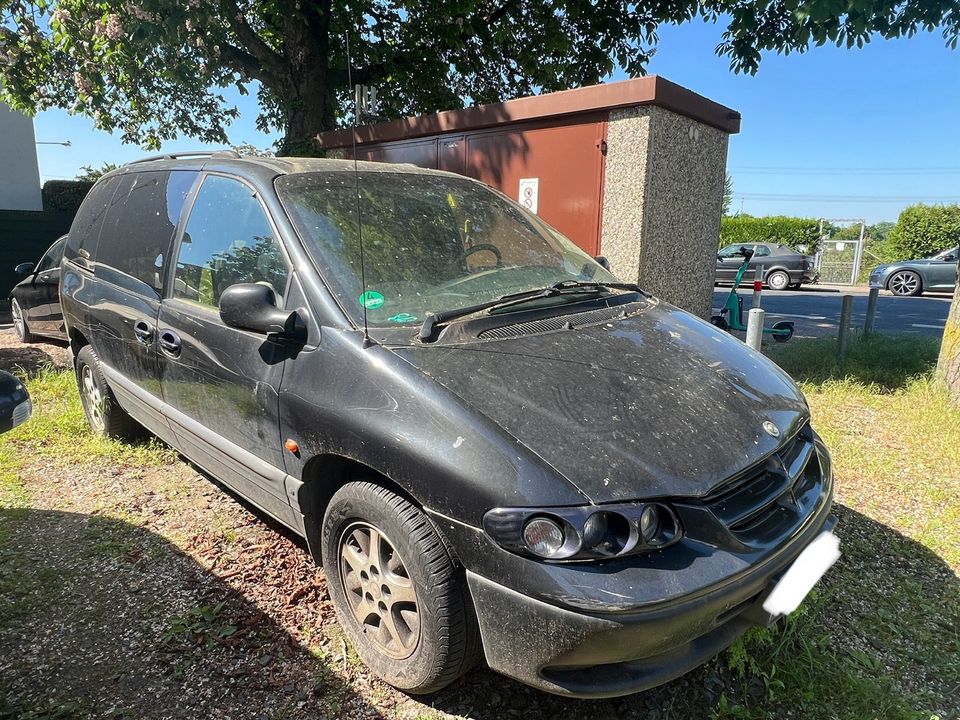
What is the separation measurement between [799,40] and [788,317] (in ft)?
24.5

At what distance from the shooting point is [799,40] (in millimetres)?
6770

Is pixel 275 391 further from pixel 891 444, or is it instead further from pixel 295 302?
pixel 891 444

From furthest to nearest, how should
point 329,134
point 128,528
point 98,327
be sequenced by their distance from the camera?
point 329,134, point 98,327, point 128,528

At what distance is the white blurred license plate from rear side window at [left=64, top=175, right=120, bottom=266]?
4.46 metres

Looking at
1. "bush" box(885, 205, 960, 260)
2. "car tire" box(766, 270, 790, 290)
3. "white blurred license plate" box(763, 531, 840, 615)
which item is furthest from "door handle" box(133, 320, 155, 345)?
"bush" box(885, 205, 960, 260)

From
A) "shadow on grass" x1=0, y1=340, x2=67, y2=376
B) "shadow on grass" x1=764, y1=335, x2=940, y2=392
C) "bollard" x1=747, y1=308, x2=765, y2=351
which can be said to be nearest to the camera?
"bollard" x1=747, y1=308, x2=765, y2=351

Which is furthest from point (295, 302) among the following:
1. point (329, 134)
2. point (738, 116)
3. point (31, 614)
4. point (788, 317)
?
point (788, 317)

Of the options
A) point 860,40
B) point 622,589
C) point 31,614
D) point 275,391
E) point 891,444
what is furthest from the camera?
point 860,40

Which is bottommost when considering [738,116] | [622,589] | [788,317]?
[788,317]

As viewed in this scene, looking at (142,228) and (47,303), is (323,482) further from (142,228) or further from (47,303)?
(47,303)

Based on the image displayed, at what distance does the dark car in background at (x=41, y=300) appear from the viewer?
7.81m

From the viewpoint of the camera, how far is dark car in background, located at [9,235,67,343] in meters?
7.81

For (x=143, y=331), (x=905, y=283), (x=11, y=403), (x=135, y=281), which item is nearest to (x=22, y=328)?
(x=135, y=281)

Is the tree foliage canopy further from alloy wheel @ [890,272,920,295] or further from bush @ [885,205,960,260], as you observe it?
bush @ [885,205,960,260]
